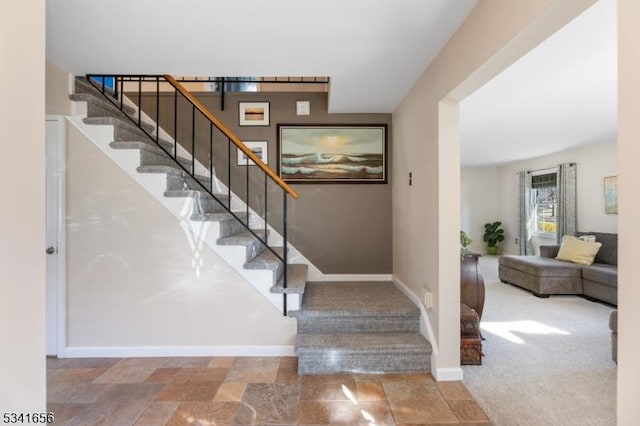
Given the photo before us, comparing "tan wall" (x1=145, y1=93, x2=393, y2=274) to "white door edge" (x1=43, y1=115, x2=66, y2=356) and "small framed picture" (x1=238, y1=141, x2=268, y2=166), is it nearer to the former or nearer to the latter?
"small framed picture" (x1=238, y1=141, x2=268, y2=166)

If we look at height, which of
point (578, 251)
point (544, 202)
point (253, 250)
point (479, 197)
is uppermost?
point (479, 197)

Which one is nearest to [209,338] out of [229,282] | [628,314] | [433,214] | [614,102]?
[229,282]

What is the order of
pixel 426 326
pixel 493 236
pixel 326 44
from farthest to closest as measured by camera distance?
pixel 493 236 → pixel 426 326 → pixel 326 44

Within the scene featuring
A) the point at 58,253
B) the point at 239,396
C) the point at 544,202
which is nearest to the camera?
the point at 239,396

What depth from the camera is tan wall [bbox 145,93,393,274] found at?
3.81m

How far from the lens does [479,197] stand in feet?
27.2

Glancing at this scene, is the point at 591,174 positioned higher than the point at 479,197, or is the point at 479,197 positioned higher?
the point at 591,174

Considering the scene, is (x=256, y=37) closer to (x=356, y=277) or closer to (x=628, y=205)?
(x=628, y=205)

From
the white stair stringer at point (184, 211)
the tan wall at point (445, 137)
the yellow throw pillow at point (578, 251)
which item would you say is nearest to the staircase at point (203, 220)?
the white stair stringer at point (184, 211)

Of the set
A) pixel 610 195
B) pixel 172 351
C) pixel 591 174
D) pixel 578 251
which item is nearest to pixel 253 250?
pixel 172 351

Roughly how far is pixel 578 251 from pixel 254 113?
197 inches

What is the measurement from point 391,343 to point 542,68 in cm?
253

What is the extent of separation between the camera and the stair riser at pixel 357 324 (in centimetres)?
265

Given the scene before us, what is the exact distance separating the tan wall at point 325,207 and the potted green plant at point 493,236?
5529 millimetres
